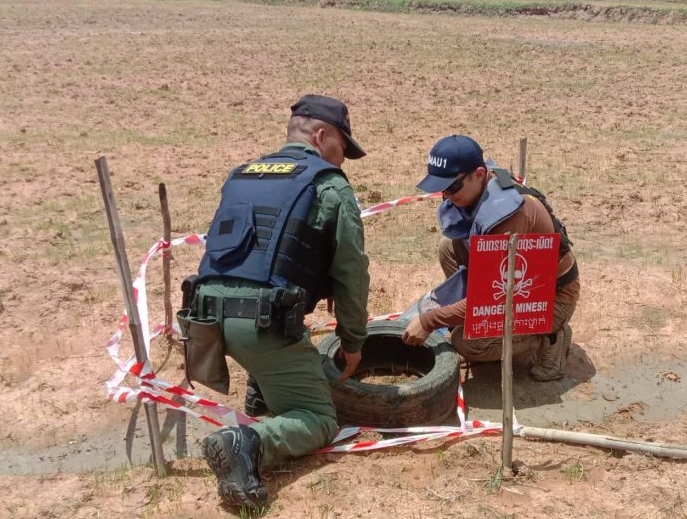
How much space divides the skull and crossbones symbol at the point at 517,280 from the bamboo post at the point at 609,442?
0.83 m

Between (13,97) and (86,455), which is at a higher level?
(13,97)

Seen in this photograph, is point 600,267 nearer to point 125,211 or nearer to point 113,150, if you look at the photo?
point 125,211

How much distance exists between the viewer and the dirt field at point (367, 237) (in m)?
3.84

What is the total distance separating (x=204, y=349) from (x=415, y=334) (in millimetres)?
1495

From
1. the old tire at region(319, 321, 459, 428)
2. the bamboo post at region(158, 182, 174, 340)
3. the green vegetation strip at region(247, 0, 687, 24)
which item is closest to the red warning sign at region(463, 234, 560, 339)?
the old tire at region(319, 321, 459, 428)

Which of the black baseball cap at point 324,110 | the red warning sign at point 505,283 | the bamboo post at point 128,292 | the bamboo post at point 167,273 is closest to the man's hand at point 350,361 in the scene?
the red warning sign at point 505,283

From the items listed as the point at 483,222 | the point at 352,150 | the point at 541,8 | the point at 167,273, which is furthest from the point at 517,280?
the point at 541,8

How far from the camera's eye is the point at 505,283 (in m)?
3.84

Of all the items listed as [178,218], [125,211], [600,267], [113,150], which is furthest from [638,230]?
[113,150]

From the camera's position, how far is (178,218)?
325 inches

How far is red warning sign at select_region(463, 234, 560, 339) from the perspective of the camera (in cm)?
376

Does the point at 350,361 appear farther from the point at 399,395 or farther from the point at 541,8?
the point at 541,8

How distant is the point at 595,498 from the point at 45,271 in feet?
17.3

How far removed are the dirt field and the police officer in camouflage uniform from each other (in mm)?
311
